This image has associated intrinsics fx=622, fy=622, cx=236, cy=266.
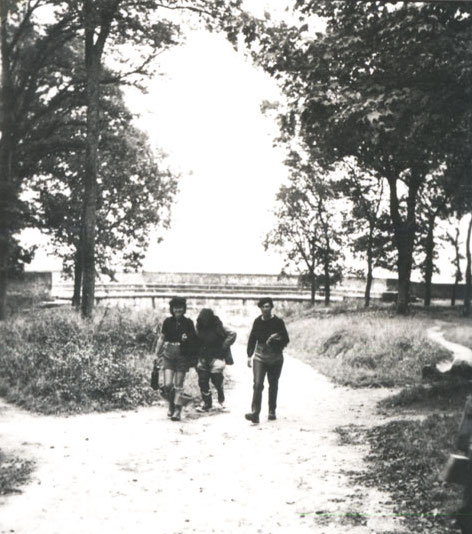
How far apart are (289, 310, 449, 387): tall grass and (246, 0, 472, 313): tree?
18.4 feet

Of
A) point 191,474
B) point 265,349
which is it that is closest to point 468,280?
point 265,349

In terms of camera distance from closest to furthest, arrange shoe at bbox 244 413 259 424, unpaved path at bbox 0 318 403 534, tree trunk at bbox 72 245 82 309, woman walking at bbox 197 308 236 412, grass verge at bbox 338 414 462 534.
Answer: grass verge at bbox 338 414 462 534 → unpaved path at bbox 0 318 403 534 → shoe at bbox 244 413 259 424 → woman walking at bbox 197 308 236 412 → tree trunk at bbox 72 245 82 309

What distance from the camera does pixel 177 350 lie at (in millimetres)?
10211

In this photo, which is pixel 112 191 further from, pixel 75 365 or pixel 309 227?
pixel 75 365

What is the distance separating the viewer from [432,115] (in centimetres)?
928

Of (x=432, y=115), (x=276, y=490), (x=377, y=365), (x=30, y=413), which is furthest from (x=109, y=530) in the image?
(x=377, y=365)

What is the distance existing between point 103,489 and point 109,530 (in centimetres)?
121

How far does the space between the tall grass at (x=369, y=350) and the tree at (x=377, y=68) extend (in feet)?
18.4

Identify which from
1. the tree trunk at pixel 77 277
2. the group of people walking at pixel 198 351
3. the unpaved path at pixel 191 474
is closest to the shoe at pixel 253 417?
the group of people walking at pixel 198 351

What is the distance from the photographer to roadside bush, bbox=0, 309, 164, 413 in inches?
436

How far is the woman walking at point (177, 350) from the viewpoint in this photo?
1016cm

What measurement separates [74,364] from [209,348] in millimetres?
2709

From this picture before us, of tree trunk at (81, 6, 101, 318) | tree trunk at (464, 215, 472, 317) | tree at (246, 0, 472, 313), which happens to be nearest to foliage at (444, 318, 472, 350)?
tree trunk at (464, 215, 472, 317)

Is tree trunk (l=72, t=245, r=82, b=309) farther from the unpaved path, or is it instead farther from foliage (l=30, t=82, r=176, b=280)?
the unpaved path
